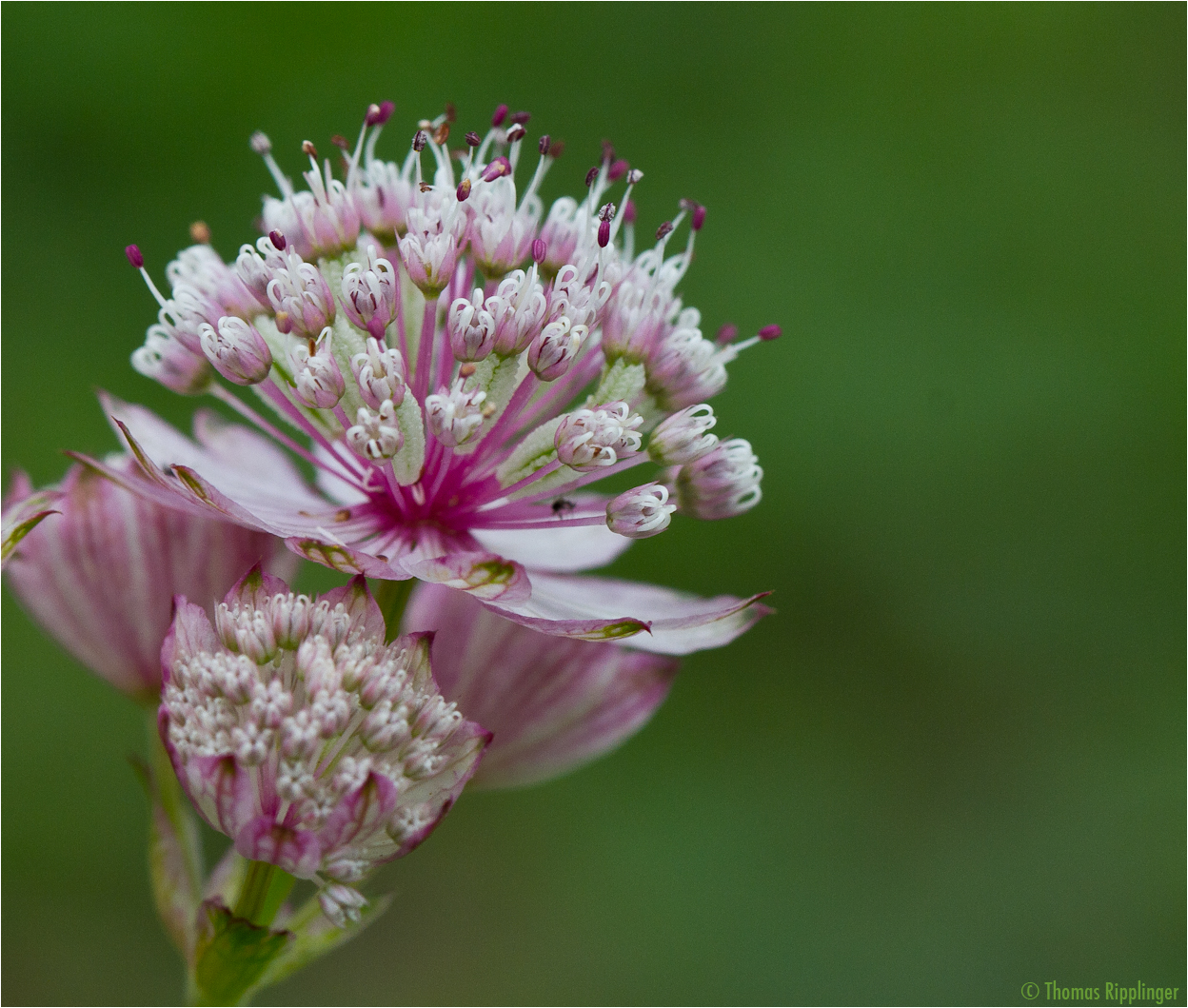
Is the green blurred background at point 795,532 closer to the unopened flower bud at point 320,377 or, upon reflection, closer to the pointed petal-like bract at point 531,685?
the pointed petal-like bract at point 531,685

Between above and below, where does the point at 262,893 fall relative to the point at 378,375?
below

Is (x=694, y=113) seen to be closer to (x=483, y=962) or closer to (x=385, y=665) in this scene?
(x=483, y=962)

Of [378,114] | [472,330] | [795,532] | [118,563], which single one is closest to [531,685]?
[472,330]

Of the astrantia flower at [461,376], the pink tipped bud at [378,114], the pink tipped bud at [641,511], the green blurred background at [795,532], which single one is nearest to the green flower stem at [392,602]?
the astrantia flower at [461,376]

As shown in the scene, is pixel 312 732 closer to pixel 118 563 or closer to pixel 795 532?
pixel 118 563

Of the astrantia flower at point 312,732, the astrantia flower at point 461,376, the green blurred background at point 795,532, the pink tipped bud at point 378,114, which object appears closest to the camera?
the astrantia flower at point 312,732

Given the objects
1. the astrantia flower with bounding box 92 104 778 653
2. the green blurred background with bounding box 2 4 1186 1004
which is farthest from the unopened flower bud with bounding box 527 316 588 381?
the green blurred background with bounding box 2 4 1186 1004
